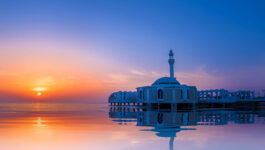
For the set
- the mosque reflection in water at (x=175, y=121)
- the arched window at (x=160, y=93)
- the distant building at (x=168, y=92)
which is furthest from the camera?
the arched window at (x=160, y=93)

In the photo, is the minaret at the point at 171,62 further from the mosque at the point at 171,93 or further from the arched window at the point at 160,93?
the arched window at the point at 160,93

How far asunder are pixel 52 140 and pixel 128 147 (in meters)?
4.32

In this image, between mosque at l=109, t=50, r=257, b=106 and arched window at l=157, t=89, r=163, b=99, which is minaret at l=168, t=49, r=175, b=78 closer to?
mosque at l=109, t=50, r=257, b=106

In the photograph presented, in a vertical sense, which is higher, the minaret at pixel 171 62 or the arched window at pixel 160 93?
the minaret at pixel 171 62

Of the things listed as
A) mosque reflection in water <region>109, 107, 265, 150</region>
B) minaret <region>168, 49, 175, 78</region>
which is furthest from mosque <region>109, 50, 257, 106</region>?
mosque reflection in water <region>109, 107, 265, 150</region>

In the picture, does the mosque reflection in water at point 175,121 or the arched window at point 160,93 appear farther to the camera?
the arched window at point 160,93

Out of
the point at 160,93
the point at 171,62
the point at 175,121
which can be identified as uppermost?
the point at 171,62

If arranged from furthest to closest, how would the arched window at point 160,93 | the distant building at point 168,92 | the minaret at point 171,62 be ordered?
the minaret at point 171,62, the arched window at point 160,93, the distant building at point 168,92

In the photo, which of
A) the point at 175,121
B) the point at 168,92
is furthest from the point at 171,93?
the point at 175,121

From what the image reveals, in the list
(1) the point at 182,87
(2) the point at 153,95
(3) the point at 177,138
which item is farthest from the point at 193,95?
(3) the point at 177,138

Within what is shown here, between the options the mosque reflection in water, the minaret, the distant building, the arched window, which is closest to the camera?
the mosque reflection in water

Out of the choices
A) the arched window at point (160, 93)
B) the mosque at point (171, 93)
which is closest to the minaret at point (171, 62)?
the mosque at point (171, 93)

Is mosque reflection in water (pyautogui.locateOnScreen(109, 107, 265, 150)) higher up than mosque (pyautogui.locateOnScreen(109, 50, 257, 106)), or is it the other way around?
mosque (pyautogui.locateOnScreen(109, 50, 257, 106))

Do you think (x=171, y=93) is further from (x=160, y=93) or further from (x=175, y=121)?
(x=175, y=121)
